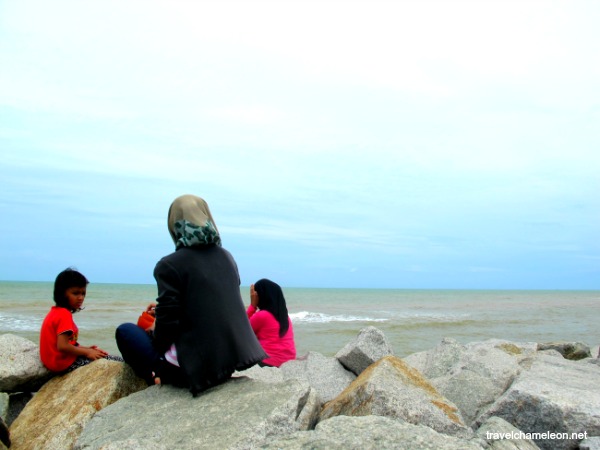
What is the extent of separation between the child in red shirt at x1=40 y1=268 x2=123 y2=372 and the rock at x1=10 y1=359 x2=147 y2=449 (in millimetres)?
165

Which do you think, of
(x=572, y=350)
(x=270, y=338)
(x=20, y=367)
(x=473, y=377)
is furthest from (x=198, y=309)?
(x=572, y=350)

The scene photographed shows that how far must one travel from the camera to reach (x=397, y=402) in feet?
13.5

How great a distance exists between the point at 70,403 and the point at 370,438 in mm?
2761

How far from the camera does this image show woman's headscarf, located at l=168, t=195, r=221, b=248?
4125mm

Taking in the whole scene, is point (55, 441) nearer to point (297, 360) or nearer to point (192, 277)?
point (192, 277)

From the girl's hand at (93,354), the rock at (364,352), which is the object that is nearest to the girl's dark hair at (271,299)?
the rock at (364,352)

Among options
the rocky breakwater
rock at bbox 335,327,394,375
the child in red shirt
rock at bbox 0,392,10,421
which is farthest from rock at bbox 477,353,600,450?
rock at bbox 0,392,10,421

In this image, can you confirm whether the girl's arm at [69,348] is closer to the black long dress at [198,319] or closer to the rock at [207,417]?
the rock at [207,417]

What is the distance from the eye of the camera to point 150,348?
4.52 metres

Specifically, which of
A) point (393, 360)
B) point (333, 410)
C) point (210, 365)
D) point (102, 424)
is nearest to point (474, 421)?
point (393, 360)

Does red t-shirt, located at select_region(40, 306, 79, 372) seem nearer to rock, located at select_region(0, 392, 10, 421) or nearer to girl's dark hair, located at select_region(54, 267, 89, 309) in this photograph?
girl's dark hair, located at select_region(54, 267, 89, 309)

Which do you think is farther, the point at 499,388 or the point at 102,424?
the point at 499,388

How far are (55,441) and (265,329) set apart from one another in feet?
10.8

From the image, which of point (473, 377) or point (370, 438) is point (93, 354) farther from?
point (473, 377)
